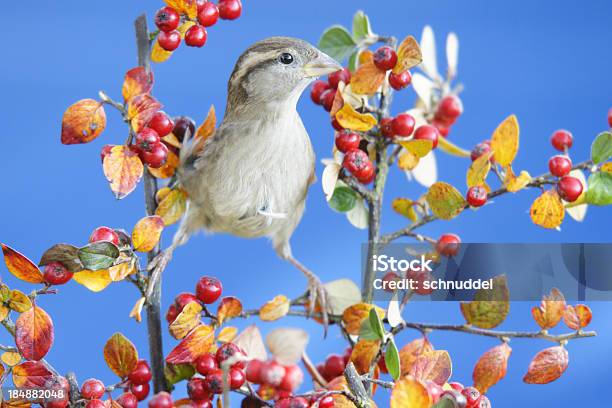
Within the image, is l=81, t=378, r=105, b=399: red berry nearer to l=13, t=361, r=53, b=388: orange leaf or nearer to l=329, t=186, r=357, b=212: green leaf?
l=13, t=361, r=53, b=388: orange leaf

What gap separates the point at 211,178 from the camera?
1.08 meters

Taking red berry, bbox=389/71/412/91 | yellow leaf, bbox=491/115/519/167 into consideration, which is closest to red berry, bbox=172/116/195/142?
red berry, bbox=389/71/412/91

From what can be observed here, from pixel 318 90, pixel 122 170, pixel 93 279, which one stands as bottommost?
pixel 93 279

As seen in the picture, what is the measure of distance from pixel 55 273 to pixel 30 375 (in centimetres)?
9

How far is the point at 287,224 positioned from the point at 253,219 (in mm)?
81

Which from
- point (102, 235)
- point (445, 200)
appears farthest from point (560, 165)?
point (102, 235)

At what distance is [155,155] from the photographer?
2.74 ft

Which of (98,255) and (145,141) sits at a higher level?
(145,141)

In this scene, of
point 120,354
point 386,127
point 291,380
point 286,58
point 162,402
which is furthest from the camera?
point 286,58

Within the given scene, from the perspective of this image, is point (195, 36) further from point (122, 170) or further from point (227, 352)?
point (227, 352)

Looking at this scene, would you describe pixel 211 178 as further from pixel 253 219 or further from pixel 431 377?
pixel 431 377

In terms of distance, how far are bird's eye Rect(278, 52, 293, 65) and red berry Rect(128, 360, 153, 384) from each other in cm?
41

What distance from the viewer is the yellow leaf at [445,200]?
89 cm

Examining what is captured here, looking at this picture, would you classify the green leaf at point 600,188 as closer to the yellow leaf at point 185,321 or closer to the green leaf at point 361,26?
the green leaf at point 361,26
